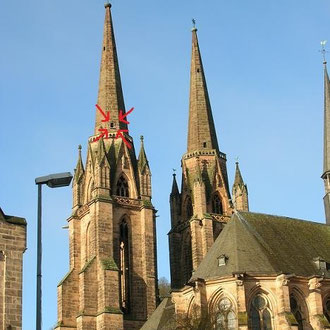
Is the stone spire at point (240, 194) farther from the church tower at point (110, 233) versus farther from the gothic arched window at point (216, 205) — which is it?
the church tower at point (110, 233)

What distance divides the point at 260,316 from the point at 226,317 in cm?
186

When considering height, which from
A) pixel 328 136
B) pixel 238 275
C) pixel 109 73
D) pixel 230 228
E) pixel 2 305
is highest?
pixel 109 73

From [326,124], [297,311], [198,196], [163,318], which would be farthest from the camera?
[326,124]

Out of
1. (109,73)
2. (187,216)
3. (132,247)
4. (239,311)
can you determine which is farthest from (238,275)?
(109,73)

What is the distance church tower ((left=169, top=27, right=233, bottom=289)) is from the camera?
2386 inches

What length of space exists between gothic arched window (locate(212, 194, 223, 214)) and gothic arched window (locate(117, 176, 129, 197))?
24.0ft

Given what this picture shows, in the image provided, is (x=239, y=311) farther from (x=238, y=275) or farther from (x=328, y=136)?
(x=328, y=136)

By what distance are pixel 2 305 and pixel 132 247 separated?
113 feet

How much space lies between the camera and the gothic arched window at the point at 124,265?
186ft

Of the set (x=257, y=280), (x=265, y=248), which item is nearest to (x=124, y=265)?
(x=265, y=248)

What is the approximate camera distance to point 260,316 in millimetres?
44250

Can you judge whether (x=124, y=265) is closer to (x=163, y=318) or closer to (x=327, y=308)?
(x=163, y=318)

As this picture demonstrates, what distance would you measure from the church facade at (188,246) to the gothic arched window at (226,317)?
6 cm

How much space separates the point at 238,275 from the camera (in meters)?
43.8
